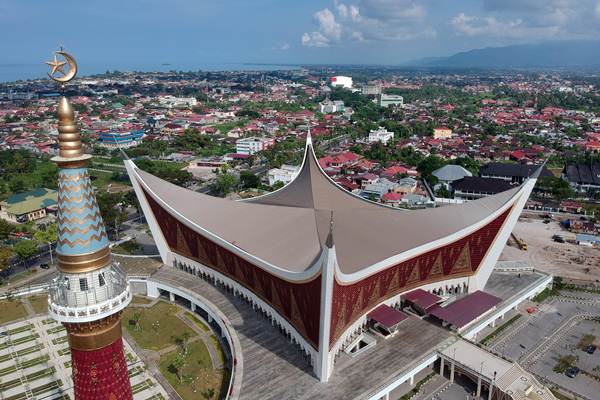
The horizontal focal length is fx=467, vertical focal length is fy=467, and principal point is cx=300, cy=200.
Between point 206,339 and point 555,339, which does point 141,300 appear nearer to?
point 206,339

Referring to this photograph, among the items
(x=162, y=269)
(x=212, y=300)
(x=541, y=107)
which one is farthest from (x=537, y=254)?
(x=541, y=107)

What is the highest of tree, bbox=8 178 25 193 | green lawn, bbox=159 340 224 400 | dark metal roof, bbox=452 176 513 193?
dark metal roof, bbox=452 176 513 193

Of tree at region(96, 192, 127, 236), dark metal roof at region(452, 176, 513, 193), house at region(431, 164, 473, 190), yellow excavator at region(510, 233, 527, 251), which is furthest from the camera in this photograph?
house at region(431, 164, 473, 190)

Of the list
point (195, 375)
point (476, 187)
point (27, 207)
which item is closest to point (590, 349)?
point (195, 375)

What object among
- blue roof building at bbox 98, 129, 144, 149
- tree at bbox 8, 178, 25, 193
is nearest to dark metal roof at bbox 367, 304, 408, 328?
tree at bbox 8, 178, 25, 193

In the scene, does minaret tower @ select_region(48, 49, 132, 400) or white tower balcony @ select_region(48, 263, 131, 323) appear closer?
minaret tower @ select_region(48, 49, 132, 400)

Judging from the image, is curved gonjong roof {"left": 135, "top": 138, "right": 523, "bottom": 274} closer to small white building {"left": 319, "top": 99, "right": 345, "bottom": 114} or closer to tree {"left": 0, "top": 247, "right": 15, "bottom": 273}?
tree {"left": 0, "top": 247, "right": 15, "bottom": 273}
